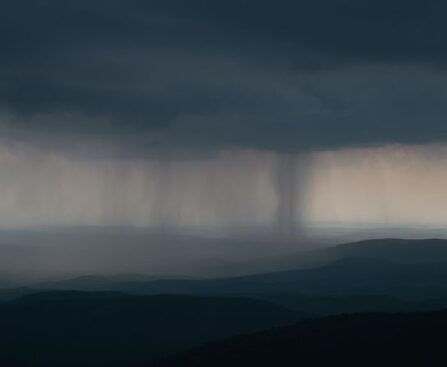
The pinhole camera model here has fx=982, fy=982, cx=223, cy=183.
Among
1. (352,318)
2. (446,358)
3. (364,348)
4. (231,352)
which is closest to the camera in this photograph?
(446,358)

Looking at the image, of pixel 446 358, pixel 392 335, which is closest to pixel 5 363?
pixel 392 335

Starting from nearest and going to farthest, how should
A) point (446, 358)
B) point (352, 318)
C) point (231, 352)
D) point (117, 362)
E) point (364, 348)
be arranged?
point (446, 358)
point (364, 348)
point (231, 352)
point (352, 318)
point (117, 362)

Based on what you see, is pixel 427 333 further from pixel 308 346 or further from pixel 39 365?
pixel 39 365

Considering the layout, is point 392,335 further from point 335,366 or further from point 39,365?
point 39,365

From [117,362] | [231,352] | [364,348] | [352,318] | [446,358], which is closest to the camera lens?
[446,358]

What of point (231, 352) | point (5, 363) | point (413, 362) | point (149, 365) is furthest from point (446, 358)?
point (5, 363)

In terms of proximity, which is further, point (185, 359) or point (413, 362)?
point (185, 359)

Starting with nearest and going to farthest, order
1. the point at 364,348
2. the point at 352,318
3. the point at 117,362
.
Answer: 1. the point at 364,348
2. the point at 352,318
3. the point at 117,362

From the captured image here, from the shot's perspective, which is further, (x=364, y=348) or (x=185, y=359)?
(x=185, y=359)

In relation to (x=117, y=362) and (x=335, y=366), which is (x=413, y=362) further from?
(x=117, y=362)
